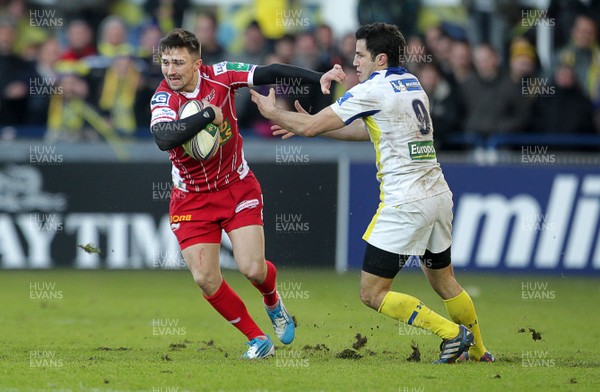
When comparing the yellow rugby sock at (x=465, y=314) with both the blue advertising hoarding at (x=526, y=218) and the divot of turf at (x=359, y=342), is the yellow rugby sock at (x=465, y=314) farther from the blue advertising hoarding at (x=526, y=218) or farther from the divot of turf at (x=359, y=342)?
the blue advertising hoarding at (x=526, y=218)

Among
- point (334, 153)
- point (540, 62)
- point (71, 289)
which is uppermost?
point (540, 62)

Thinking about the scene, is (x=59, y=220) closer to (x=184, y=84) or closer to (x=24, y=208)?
(x=24, y=208)

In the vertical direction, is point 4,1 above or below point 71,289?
above

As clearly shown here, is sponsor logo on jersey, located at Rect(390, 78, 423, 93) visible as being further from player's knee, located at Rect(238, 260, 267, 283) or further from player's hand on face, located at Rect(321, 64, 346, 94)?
player's knee, located at Rect(238, 260, 267, 283)

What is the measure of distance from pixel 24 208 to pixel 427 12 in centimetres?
682

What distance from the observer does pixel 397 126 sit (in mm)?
8297

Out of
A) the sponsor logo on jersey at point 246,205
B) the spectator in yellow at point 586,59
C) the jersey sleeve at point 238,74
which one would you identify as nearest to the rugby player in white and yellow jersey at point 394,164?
the jersey sleeve at point 238,74

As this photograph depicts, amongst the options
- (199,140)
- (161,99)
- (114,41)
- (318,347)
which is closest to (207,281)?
(199,140)

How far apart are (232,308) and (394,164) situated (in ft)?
5.56

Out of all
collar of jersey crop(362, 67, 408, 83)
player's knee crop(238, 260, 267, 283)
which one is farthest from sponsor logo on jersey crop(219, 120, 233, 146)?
collar of jersey crop(362, 67, 408, 83)

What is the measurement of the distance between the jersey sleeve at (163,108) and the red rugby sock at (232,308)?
4.50ft

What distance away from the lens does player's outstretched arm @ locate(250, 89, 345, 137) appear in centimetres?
832

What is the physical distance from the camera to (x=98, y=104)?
16.1 m

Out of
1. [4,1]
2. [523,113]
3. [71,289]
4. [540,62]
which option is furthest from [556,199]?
[4,1]
